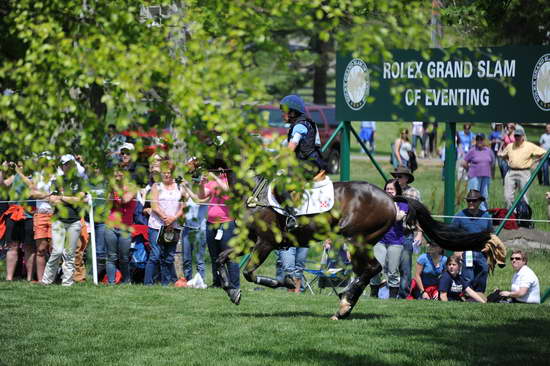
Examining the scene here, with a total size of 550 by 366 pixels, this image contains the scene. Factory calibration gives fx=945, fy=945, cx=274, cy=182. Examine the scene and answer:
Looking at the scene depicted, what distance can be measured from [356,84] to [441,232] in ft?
15.7

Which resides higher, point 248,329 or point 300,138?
point 300,138

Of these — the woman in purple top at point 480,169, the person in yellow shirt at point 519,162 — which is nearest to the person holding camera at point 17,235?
the person in yellow shirt at point 519,162

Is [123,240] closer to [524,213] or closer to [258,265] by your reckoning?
[258,265]

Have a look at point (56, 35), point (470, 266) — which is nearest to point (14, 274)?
point (470, 266)

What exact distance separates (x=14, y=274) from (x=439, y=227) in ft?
23.5

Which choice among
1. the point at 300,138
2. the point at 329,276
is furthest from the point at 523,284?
the point at 300,138

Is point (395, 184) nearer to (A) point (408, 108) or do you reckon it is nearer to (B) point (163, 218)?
(A) point (408, 108)

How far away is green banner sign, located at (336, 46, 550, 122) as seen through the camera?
14062 millimetres

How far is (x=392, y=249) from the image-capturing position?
1362 cm

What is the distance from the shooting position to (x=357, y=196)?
1128 cm

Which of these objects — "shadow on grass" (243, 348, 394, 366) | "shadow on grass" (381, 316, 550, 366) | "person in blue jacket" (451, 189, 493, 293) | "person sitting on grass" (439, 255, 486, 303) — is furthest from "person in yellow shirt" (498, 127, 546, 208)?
"shadow on grass" (243, 348, 394, 366)

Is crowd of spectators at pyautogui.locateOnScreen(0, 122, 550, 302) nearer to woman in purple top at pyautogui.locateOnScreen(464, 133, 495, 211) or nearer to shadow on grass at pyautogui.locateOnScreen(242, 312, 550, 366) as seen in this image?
shadow on grass at pyautogui.locateOnScreen(242, 312, 550, 366)

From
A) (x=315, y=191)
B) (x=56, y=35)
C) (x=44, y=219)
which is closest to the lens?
(x=56, y=35)

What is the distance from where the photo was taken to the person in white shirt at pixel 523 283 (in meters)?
12.7
